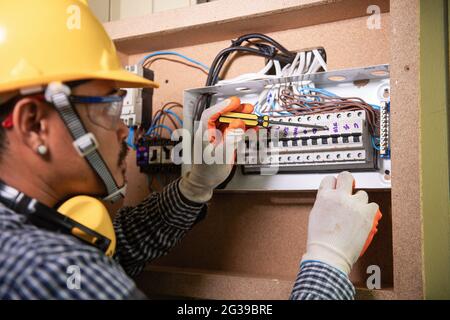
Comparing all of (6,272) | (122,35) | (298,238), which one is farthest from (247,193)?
(6,272)

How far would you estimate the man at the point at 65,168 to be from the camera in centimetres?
67

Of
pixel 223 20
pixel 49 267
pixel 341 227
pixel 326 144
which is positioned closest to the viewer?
pixel 49 267

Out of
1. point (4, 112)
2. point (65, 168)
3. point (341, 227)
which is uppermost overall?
point (4, 112)

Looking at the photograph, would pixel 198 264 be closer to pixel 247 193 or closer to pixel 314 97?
pixel 247 193

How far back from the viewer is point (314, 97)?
3.65 ft

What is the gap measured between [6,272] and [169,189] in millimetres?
526

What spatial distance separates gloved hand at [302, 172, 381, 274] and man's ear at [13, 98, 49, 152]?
58 cm

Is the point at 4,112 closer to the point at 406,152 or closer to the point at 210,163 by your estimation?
the point at 210,163

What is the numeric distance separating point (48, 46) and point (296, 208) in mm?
748

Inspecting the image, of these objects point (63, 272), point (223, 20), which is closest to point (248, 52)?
point (223, 20)

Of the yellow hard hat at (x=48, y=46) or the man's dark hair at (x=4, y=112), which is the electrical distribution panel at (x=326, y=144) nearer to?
the yellow hard hat at (x=48, y=46)

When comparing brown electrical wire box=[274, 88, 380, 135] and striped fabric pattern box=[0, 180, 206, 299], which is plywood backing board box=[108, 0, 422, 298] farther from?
striped fabric pattern box=[0, 180, 206, 299]

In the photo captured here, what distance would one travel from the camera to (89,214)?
2.88 ft

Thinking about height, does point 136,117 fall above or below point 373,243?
above
